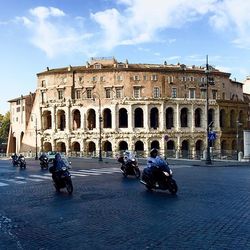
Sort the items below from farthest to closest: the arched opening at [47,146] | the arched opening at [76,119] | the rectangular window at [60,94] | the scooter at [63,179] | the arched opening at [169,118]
→ 1. the arched opening at [47,146]
2. the arched opening at [76,119]
3. the rectangular window at [60,94]
4. the arched opening at [169,118]
5. the scooter at [63,179]

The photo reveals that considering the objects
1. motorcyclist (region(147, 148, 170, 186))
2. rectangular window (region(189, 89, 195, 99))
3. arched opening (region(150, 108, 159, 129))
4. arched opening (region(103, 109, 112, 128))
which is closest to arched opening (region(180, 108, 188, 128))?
rectangular window (region(189, 89, 195, 99))

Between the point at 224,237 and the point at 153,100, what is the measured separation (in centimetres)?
5940

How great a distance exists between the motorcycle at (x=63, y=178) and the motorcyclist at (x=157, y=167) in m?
2.79

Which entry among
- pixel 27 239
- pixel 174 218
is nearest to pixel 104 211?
pixel 174 218

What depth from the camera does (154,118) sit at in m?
68.9

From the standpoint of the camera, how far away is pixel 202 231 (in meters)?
7.64

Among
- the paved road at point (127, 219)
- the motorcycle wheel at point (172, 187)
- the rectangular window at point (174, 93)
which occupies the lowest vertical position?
the paved road at point (127, 219)

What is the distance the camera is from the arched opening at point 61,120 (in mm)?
70463

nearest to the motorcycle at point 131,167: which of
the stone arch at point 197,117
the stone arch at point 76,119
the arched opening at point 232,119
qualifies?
the stone arch at point 76,119

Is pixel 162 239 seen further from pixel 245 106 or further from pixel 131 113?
pixel 245 106

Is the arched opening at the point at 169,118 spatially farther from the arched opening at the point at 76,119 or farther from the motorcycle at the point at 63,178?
the motorcycle at the point at 63,178

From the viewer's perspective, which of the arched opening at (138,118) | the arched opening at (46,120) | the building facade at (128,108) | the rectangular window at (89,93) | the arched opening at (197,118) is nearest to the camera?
the building facade at (128,108)

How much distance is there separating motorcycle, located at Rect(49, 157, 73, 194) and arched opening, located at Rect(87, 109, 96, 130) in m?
53.7

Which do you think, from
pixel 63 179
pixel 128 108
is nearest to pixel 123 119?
pixel 128 108
